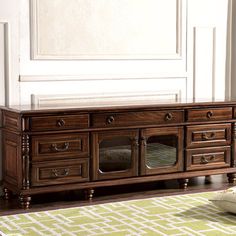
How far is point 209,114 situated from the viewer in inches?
176

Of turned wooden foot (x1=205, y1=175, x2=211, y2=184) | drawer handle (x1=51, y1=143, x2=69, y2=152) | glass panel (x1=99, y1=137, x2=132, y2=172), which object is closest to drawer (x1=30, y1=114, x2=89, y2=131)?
drawer handle (x1=51, y1=143, x2=69, y2=152)

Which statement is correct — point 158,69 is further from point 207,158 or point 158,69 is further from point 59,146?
point 59,146

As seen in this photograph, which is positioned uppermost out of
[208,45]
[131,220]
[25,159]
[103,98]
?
[208,45]

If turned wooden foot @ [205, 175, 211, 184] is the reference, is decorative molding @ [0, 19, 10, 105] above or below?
above

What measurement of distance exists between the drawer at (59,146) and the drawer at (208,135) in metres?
0.79

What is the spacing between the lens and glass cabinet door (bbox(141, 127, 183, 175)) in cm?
427

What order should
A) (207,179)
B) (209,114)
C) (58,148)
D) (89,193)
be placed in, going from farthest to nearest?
(207,179) → (209,114) → (89,193) → (58,148)

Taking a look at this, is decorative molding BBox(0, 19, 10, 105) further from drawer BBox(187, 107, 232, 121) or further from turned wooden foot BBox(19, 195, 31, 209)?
drawer BBox(187, 107, 232, 121)

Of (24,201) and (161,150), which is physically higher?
(161,150)

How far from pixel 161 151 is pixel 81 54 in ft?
2.91

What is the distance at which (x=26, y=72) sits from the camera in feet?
14.2

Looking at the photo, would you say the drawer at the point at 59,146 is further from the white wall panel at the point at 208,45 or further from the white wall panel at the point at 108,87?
the white wall panel at the point at 208,45

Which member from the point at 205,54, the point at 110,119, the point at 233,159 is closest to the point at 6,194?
the point at 110,119

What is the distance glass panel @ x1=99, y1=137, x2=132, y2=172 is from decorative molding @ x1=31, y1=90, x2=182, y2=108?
0.26 m
